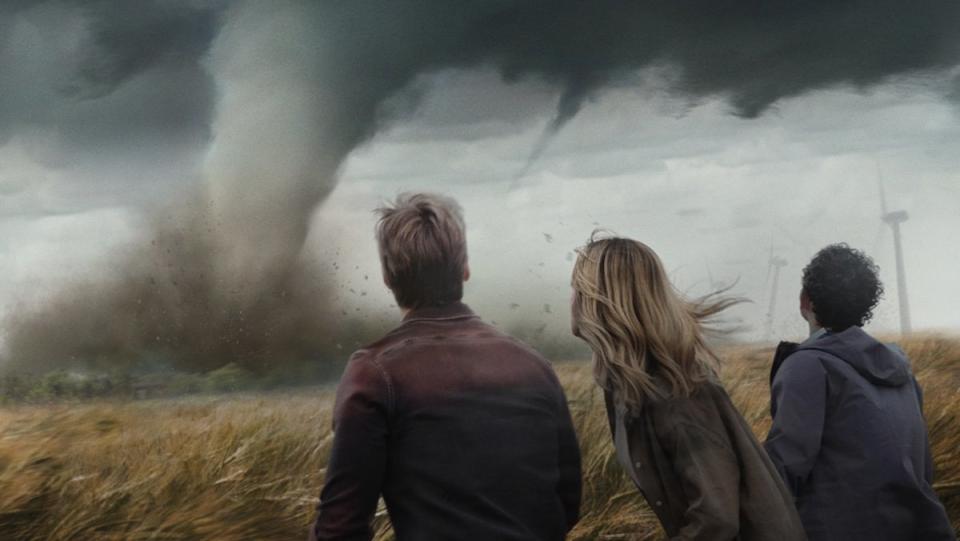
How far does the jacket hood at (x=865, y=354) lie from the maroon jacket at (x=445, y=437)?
1018 mm

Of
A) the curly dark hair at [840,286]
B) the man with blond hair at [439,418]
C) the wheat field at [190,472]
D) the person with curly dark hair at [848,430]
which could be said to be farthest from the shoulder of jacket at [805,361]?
the wheat field at [190,472]

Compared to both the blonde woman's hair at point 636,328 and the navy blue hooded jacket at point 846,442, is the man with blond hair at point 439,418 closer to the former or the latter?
the blonde woman's hair at point 636,328

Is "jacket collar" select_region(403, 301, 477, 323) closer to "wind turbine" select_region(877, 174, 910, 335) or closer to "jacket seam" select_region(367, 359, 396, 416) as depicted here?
"jacket seam" select_region(367, 359, 396, 416)

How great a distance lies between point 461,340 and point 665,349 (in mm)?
472

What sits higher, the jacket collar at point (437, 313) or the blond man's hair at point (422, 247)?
the blond man's hair at point (422, 247)

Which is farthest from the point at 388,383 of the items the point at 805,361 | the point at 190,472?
the point at 190,472

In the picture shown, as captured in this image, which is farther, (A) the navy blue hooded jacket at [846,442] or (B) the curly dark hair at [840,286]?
(B) the curly dark hair at [840,286]

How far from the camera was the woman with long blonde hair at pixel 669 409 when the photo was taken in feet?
7.39

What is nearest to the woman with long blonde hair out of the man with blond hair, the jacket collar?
→ the man with blond hair

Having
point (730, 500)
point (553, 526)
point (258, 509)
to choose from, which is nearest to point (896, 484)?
point (730, 500)

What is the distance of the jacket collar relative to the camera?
2180 millimetres

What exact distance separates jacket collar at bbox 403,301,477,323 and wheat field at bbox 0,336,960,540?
2.13 meters

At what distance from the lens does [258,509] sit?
4.25m

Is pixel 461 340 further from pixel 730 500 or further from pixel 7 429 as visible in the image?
pixel 7 429
